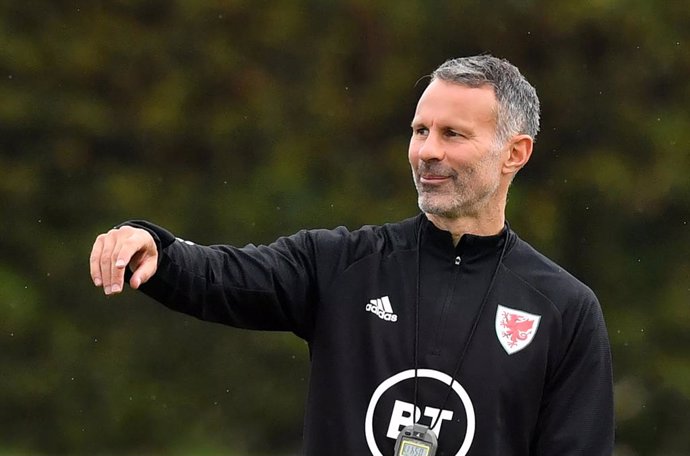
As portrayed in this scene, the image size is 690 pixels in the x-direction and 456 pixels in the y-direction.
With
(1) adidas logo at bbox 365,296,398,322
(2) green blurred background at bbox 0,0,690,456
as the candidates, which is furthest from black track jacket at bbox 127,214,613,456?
(2) green blurred background at bbox 0,0,690,456

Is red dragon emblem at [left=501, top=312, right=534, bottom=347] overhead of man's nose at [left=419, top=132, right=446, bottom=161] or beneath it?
beneath

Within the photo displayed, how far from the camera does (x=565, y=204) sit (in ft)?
41.2

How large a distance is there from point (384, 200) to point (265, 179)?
102 cm

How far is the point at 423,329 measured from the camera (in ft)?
13.1

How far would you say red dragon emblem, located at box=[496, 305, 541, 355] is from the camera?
398 centimetres

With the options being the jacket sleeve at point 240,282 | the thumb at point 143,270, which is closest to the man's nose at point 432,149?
the jacket sleeve at point 240,282

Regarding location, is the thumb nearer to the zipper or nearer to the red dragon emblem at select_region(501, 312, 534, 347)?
the zipper

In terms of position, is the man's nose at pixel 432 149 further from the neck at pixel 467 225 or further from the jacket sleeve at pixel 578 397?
the jacket sleeve at pixel 578 397

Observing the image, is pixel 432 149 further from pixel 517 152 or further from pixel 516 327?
pixel 516 327

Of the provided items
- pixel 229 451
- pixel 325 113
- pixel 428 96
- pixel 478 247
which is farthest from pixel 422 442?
pixel 325 113

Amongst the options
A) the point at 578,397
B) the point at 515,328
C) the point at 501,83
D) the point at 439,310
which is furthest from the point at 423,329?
the point at 501,83

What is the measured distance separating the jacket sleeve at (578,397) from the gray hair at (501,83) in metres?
0.57

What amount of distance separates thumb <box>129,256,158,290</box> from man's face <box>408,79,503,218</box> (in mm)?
780

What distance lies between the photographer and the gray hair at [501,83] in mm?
4160
